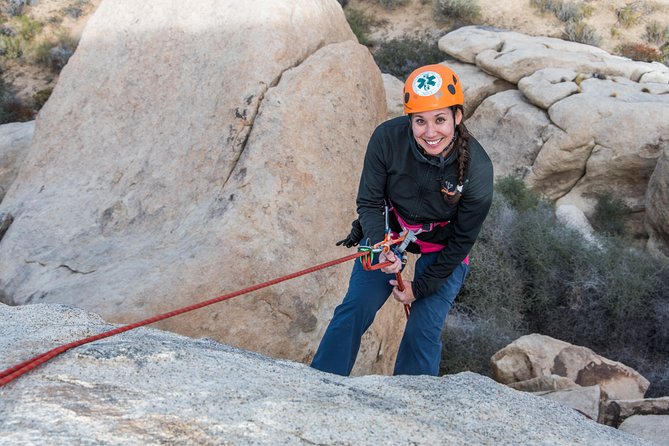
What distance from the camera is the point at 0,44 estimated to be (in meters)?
13.9

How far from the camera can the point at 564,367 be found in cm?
470

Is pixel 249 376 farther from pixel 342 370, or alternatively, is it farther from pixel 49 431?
pixel 342 370

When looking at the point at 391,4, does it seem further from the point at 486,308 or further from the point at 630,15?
the point at 486,308

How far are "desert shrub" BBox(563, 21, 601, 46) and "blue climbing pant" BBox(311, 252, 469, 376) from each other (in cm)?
1244

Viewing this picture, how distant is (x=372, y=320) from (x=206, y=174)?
164cm

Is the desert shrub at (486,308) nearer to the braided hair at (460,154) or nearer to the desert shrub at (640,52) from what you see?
the braided hair at (460,154)

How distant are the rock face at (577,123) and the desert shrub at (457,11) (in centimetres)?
400

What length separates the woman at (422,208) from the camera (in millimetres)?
2812

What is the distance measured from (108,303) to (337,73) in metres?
2.11

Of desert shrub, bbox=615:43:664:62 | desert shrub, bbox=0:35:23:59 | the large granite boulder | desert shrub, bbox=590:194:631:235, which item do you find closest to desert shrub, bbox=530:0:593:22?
desert shrub, bbox=615:43:664:62

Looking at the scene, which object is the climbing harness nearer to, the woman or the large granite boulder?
the woman

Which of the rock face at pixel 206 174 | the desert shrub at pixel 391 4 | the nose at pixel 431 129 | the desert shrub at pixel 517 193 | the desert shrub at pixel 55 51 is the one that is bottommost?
the desert shrub at pixel 391 4

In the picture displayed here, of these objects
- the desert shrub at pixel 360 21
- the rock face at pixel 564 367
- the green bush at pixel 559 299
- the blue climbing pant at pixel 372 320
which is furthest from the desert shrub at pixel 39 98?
the blue climbing pant at pixel 372 320

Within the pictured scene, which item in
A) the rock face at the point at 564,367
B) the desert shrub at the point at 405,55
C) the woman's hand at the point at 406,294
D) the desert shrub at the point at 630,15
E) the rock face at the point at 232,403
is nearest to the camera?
the rock face at the point at 232,403
